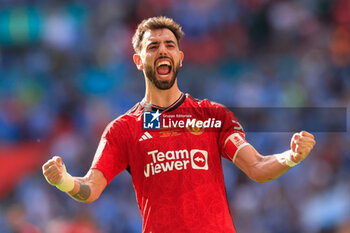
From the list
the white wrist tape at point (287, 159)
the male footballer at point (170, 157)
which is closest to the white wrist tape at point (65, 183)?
the male footballer at point (170, 157)

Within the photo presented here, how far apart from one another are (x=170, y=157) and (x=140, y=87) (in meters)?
8.38

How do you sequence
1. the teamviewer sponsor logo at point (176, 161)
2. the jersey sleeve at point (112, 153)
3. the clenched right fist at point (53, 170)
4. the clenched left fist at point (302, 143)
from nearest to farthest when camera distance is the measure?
the clenched left fist at point (302, 143) → the clenched right fist at point (53, 170) → the teamviewer sponsor logo at point (176, 161) → the jersey sleeve at point (112, 153)

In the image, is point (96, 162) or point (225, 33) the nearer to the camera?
point (96, 162)

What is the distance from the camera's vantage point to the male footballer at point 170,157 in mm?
4742

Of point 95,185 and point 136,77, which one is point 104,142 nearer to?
point 95,185

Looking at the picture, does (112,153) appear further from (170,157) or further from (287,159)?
(287,159)

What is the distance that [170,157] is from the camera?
495 cm

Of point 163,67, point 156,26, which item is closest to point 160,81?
point 163,67

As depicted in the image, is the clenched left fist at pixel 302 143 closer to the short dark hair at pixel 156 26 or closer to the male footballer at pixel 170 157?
the male footballer at pixel 170 157

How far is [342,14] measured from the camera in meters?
13.7

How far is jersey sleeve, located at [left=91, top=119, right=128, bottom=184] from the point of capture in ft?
16.8

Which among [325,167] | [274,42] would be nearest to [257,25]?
[274,42]

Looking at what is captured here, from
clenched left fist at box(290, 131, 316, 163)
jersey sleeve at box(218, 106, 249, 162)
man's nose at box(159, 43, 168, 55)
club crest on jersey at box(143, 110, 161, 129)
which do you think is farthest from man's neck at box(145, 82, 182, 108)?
clenched left fist at box(290, 131, 316, 163)

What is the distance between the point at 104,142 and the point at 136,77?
8.54 meters
